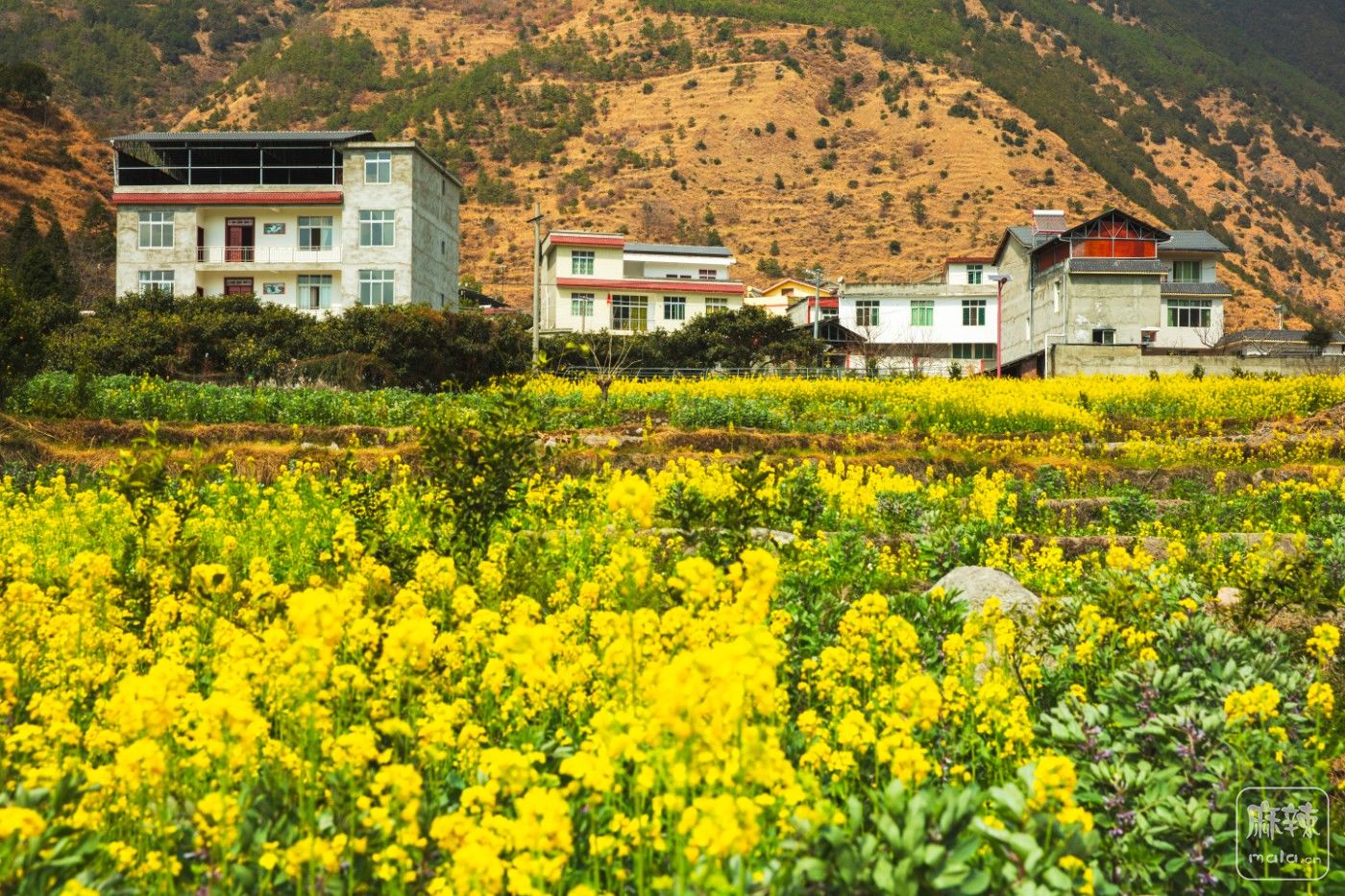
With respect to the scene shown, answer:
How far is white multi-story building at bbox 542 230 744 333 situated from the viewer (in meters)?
61.1

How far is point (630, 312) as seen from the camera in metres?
62.3

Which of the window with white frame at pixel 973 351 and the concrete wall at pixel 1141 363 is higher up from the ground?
the window with white frame at pixel 973 351

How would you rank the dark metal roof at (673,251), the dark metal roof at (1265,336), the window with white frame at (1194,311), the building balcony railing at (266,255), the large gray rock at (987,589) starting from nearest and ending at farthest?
1. the large gray rock at (987,589)
2. the building balcony railing at (266,255)
3. the dark metal roof at (1265,336)
4. the window with white frame at (1194,311)
5. the dark metal roof at (673,251)

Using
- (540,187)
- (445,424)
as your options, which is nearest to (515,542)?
(445,424)

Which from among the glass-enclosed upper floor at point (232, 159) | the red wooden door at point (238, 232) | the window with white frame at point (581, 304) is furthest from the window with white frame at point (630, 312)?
the red wooden door at point (238, 232)

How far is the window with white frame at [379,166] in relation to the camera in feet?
161

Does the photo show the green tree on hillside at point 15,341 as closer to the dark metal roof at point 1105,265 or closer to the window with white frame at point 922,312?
the dark metal roof at point 1105,265

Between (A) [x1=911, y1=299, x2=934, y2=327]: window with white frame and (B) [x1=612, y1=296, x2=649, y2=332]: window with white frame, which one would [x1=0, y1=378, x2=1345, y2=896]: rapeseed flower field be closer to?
(B) [x1=612, y1=296, x2=649, y2=332]: window with white frame

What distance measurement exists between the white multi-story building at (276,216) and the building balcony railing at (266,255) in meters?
0.04

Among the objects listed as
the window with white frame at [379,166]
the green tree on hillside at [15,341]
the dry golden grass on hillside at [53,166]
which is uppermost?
the dry golden grass on hillside at [53,166]

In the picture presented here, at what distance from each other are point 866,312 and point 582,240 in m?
16.0

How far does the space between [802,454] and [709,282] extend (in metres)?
46.0

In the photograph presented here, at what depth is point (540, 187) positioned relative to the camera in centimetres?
10538

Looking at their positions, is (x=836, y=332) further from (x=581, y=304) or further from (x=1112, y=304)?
(x=1112, y=304)
